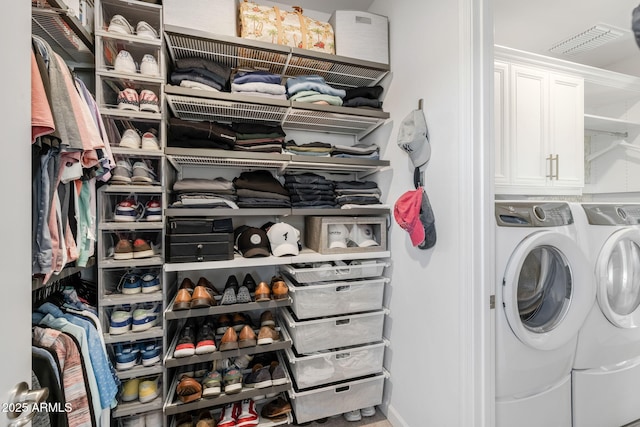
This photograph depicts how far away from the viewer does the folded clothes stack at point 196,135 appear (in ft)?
4.67

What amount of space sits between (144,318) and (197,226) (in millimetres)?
491

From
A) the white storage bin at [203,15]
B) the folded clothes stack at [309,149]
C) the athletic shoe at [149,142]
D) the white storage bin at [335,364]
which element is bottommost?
the white storage bin at [335,364]

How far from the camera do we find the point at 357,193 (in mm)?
1745

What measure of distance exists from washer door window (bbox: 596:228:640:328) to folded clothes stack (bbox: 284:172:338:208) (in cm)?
146

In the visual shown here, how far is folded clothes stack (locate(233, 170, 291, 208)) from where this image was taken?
5.16 ft

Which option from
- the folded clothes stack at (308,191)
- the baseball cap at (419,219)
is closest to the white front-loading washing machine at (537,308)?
the baseball cap at (419,219)

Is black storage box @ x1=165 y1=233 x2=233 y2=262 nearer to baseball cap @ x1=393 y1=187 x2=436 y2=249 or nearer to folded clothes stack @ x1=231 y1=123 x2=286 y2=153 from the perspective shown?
folded clothes stack @ x1=231 y1=123 x2=286 y2=153

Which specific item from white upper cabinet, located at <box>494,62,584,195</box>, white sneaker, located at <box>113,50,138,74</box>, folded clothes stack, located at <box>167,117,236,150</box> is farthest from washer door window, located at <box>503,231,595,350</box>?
white sneaker, located at <box>113,50,138,74</box>

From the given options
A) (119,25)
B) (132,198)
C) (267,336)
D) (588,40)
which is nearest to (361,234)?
(267,336)

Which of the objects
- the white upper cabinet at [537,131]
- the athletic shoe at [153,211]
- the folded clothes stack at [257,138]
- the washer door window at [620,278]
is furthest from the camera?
the white upper cabinet at [537,131]

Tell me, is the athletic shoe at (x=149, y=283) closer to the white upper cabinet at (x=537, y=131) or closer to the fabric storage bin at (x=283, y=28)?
the fabric storage bin at (x=283, y=28)

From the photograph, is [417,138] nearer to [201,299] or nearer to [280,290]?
[280,290]

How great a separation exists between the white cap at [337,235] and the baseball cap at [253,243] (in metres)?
0.36

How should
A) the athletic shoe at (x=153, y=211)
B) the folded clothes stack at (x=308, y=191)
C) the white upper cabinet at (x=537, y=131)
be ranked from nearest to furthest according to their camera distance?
the athletic shoe at (x=153, y=211), the folded clothes stack at (x=308, y=191), the white upper cabinet at (x=537, y=131)
